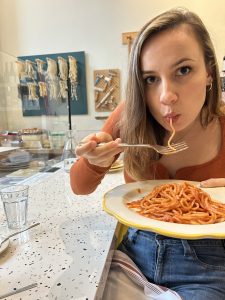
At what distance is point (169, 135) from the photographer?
3.11 feet

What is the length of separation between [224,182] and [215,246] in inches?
8.4

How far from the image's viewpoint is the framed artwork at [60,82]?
7.07ft

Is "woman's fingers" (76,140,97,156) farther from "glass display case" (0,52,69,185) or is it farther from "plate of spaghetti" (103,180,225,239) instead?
"glass display case" (0,52,69,185)

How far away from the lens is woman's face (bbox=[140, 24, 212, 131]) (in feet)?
2.26

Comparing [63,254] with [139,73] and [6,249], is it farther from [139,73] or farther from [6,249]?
[139,73]

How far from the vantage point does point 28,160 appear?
1.45m

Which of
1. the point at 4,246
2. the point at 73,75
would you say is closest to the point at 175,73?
the point at 4,246

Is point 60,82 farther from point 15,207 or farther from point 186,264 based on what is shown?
point 186,264

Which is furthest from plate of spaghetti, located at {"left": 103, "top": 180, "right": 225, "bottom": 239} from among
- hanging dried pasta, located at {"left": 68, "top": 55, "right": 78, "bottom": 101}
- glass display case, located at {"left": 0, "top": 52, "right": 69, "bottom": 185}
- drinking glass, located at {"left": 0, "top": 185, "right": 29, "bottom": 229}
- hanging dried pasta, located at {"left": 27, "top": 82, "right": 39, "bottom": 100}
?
hanging dried pasta, located at {"left": 68, "top": 55, "right": 78, "bottom": 101}

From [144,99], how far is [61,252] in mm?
504

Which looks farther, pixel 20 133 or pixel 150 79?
pixel 20 133

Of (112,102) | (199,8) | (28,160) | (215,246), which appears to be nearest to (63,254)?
(215,246)

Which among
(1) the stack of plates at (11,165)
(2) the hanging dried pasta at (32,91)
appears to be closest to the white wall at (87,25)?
(2) the hanging dried pasta at (32,91)

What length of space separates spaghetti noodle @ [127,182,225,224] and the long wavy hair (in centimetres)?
16
